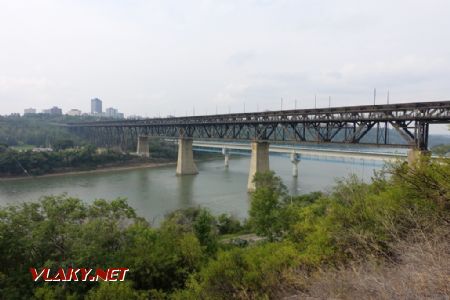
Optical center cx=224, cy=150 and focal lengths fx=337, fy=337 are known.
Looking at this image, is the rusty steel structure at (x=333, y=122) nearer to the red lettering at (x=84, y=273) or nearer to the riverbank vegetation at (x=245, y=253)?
the riverbank vegetation at (x=245, y=253)

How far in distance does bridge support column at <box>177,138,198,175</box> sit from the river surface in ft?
5.20

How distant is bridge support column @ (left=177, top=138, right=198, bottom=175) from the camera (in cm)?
4970

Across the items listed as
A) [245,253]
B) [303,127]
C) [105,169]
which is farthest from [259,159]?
[105,169]

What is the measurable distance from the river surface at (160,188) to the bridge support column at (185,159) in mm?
1584

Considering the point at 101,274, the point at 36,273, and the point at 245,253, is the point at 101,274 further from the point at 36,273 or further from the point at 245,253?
the point at 245,253

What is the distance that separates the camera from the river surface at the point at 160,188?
3047cm

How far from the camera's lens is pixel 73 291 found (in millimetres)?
10164

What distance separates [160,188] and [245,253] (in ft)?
93.6

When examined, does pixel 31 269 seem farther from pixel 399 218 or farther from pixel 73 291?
pixel 399 218

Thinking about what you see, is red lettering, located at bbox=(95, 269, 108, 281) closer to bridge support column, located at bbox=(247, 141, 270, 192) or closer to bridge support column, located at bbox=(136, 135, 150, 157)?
bridge support column, located at bbox=(247, 141, 270, 192)

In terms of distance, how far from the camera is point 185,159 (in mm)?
50344

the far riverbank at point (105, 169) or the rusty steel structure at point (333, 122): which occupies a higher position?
the rusty steel structure at point (333, 122)

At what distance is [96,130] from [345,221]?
8476 centimetres

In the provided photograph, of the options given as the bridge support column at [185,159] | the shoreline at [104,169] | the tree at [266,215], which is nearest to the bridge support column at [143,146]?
the shoreline at [104,169]
